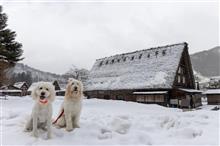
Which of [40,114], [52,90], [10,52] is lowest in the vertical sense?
[40,114]

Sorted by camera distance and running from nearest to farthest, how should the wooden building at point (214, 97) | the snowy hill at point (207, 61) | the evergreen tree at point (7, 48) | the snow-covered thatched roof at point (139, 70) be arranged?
the evergreen tree at point (7, 48), the snow-covered thatched roof at point (139, 70), the wooden building at point (214, 97), the snowy hill at point (207, 61)

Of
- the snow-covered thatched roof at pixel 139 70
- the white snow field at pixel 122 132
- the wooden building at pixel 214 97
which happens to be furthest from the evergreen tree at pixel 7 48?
the wooden building at pixel 214 97

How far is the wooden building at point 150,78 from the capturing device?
3359 centimetres

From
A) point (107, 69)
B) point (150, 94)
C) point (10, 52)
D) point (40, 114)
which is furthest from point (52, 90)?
point (107, 69)

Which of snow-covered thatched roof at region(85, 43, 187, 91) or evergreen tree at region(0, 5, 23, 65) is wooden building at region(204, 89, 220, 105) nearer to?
snow-covered thatched roof at region(85, 43, 187, 91)

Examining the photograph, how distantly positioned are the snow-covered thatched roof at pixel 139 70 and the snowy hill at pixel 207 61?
11273 cm

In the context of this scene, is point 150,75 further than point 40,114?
Yes

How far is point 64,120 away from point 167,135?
293cm

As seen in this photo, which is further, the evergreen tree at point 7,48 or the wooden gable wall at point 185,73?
the wooden gable wall at point 185,73

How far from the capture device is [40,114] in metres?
6.88

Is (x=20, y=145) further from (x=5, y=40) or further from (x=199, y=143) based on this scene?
(x=5, y=40)

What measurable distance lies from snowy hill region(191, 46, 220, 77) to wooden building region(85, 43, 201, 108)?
112799mm

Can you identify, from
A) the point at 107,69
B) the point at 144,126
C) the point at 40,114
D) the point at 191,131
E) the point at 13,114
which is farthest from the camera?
the point at 107,69

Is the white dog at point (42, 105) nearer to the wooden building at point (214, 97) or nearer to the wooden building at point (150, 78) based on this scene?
the wooden building at point (150, 78)
